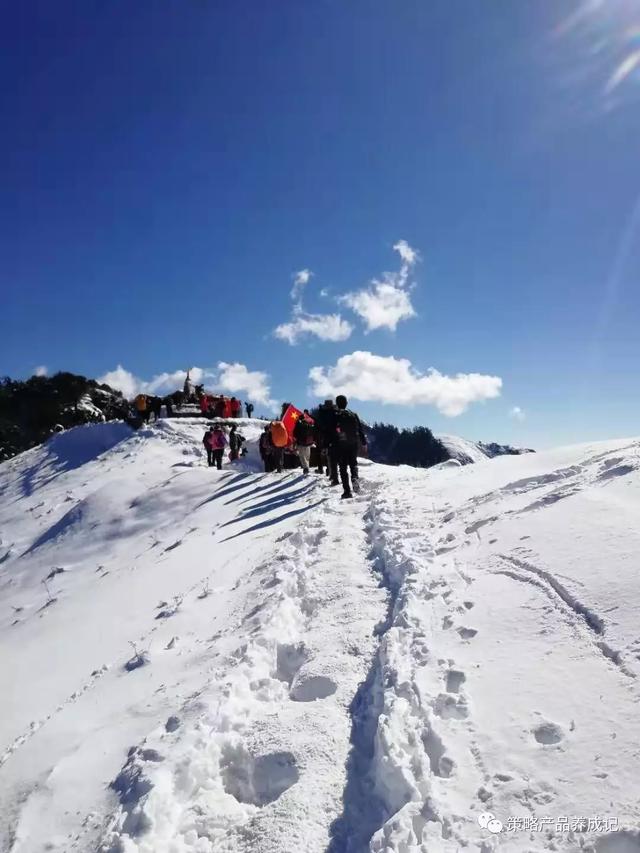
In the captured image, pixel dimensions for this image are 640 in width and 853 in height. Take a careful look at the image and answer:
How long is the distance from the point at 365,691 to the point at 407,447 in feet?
288

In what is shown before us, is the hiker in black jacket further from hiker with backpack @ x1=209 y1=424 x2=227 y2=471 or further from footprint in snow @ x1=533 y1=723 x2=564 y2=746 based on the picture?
hiker with backpack @ x1=209 y1=424 x2=227 y2=471

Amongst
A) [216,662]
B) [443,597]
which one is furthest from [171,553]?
[443,597]

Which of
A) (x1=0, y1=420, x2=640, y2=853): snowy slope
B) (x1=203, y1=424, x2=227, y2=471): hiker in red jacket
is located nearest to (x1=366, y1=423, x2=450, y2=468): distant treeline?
(x1=203, y1=424, x2=227, y2=471): hiker in red jacket

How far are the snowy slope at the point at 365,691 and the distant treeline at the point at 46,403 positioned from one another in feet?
153

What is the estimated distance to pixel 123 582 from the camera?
10.2 m

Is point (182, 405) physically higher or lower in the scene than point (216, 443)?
higher

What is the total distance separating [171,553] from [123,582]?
1196 millimetres

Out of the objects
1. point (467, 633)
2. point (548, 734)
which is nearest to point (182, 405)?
point (467, 633)

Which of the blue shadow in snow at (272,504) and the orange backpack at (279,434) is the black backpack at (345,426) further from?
the orange backpack at (279,434)

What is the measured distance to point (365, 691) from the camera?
396 centimetres

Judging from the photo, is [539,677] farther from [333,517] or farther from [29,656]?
[29,656]

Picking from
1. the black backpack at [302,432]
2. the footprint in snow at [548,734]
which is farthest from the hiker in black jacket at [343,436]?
the footprint in snow at [548,734]

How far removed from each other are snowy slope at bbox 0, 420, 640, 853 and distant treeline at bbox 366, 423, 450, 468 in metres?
79.0

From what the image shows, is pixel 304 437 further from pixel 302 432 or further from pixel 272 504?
pixel 272 504
